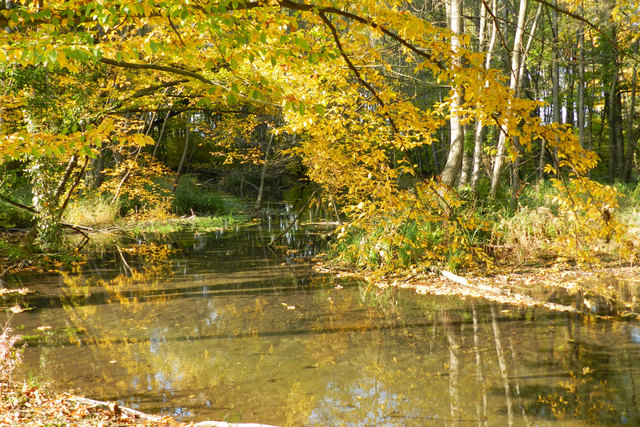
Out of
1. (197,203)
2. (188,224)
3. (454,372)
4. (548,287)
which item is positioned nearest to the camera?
(454,372)

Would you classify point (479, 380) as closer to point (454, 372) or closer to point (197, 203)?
point (454, 372)

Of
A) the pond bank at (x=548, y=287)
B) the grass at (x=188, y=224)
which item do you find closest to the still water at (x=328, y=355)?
the pond bank at (x=548, y=287)

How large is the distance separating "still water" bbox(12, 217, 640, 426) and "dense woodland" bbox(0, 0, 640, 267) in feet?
3.41

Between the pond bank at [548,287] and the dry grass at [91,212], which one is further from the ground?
the dry grass at [91,212]

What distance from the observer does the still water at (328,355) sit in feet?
12.8

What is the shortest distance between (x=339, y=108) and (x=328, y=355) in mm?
3632

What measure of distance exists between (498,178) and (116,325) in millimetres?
8362

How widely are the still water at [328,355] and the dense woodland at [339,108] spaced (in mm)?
1041

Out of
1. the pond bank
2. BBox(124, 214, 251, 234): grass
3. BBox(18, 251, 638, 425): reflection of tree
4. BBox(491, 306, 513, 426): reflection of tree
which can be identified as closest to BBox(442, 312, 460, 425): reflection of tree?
BBox(18, 251, 638, 425): reflection of tree

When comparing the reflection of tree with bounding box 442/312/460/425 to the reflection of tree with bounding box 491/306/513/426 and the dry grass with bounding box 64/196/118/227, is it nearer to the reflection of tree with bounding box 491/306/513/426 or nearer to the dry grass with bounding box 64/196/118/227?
the reflection of tree with bounding box 491/306/513/426

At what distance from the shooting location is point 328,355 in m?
5.10

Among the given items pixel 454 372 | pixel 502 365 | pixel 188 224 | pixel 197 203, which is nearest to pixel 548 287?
pixel 502 365

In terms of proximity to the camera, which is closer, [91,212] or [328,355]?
[328,355]

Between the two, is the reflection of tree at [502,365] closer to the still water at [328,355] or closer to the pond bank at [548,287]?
the still water at [328,355]
